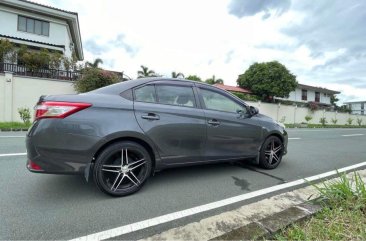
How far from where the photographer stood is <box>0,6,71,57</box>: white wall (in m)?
18.9

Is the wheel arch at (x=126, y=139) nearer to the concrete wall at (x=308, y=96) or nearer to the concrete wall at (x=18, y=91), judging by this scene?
the concrete wall at (x=18, y=91)

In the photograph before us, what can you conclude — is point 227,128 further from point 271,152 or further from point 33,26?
point 33,26

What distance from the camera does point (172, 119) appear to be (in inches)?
133

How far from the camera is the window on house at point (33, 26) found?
19.6 meters

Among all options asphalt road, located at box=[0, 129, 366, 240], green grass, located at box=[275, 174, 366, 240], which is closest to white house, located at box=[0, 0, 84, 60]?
asphalt road, located at box=[0, 129, 366, 240]

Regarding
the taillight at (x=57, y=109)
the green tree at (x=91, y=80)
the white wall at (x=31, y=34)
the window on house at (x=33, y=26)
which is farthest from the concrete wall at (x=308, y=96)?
the taillight at (x=57, y=109)

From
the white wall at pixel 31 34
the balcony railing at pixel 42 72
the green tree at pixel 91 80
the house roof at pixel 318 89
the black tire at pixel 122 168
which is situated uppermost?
the white wall at pixel 31 34

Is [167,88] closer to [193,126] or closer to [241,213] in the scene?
[193,126]

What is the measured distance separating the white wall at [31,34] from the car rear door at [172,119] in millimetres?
19816

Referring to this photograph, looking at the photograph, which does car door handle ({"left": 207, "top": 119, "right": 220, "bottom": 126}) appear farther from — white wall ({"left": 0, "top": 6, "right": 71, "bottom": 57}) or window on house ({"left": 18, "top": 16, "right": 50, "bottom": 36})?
A: window on house ({"left": 18, "top": 16, "right": 50, "bottom": 36})

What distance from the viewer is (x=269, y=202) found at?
2.97m

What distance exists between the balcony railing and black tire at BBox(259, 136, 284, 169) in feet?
47.9

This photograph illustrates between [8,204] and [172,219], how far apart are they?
6.51 feet

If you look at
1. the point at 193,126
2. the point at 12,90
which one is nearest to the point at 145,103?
the point at 193,126
